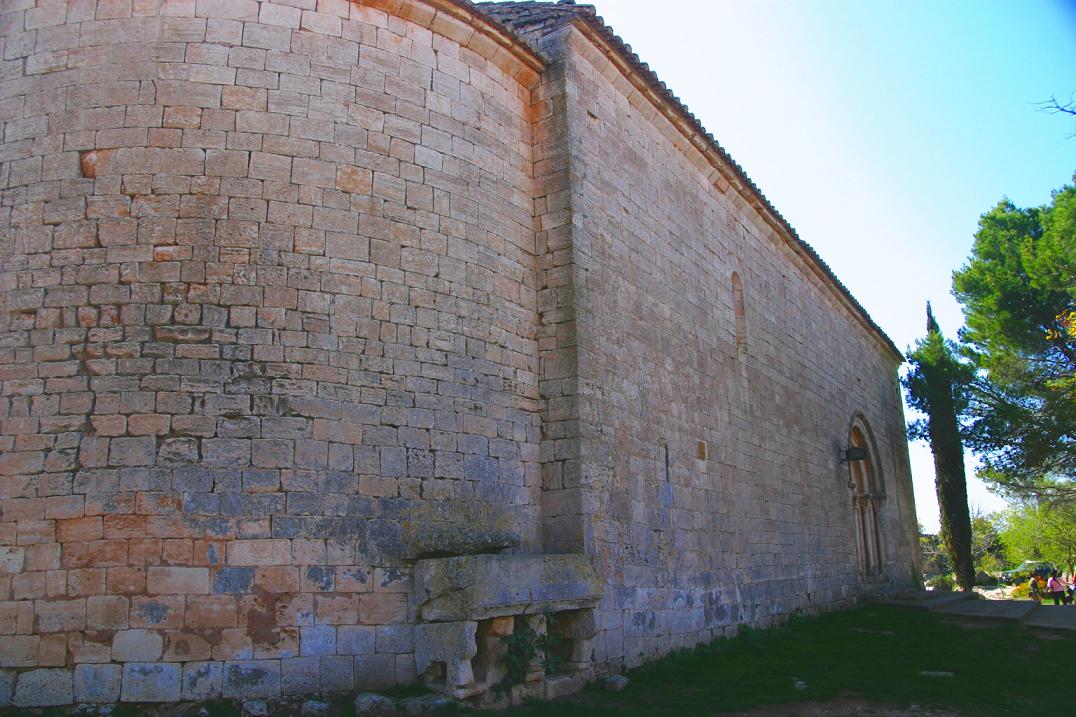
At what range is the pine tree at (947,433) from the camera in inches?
845

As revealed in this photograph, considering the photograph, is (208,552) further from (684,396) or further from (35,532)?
(684,396)

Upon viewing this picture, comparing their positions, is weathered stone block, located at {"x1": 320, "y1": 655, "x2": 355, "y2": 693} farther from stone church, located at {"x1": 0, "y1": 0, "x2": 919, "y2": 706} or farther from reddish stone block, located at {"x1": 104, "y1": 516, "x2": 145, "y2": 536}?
reddish stone block, located at {"x1": 104, "y1": 516, "x2": 145, "y2": 536}

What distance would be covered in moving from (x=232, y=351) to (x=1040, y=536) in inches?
1513

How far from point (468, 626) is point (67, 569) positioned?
2.68 meters

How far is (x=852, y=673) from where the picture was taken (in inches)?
318

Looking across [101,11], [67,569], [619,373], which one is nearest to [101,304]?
[67,569]

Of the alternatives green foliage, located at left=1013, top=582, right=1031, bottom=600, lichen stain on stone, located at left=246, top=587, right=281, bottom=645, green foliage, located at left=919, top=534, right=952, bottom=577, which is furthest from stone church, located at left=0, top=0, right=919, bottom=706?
green foliage, located at left=919, top=534, right=952, bottom=577

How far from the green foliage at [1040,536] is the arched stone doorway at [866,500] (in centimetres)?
1465

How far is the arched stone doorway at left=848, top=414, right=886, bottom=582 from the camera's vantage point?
664 inches

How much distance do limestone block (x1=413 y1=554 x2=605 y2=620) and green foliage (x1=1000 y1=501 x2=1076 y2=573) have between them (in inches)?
→ 1117

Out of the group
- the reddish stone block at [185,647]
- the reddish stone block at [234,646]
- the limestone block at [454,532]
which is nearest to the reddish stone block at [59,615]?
the reddish stone block at [185,647]

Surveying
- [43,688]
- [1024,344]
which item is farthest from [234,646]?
[1024,344]

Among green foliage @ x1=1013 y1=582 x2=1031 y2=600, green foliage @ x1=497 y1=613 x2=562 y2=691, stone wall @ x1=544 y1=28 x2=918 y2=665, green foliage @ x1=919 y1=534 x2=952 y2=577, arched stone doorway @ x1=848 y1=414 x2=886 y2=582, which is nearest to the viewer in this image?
green foliage @ x1=497 y1=613 x2=562 y2=691

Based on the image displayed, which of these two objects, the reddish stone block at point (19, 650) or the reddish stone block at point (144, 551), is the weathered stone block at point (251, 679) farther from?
the reddish stone block at point (19, 650)
